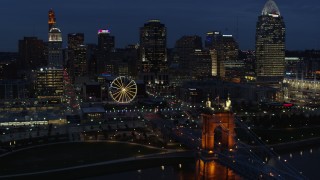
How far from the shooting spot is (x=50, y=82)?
3638 cm

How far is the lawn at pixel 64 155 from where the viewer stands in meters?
14.5

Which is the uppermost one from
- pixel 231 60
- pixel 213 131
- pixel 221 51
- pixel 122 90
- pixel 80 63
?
pixel 221 51

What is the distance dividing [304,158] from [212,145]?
162 inches

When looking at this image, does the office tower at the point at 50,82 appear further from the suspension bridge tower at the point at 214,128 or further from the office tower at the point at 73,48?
the suspension bridge tower at the point at 214,128

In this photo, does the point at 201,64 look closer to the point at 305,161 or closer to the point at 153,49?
the point at 153,49

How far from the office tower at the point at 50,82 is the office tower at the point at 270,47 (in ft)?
60.4

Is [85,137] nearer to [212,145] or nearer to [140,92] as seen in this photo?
[212,145]

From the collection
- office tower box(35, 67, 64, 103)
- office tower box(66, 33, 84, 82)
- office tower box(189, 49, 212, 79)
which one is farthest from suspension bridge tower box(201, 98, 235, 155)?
office tower box(66, 33, 84, 82)

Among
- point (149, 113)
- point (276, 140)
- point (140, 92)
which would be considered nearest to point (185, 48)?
point (140, 92)

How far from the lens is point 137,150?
650 inches

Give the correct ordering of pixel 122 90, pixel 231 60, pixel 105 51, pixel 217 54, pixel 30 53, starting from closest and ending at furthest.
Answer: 1. pixel 122 90
2. pixel 231 60
3. pixel 217 54
4. pixel 105 51
5. pixel 30 53

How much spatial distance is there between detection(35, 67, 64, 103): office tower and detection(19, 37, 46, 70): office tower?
76.2 ft

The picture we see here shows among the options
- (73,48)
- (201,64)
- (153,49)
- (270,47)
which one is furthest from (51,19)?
(270,47)

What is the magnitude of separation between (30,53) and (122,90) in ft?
110
